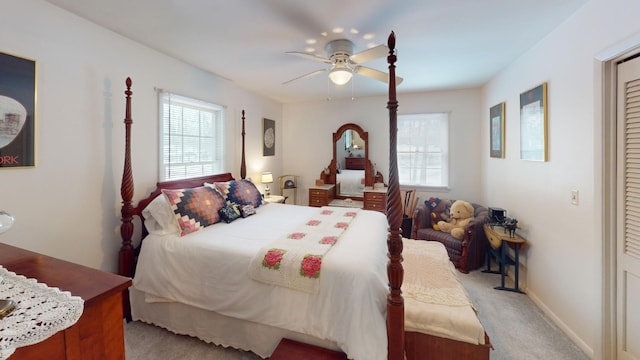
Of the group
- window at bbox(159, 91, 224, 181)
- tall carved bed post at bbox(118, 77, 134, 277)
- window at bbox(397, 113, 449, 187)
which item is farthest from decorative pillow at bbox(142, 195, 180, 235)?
window at bbox(397, 113, 449, 187)

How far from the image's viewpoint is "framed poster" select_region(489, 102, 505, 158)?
3.30 m

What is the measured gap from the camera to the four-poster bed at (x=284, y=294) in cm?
150

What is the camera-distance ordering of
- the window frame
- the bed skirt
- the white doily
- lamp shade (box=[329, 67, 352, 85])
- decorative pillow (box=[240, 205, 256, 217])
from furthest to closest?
the window frame, decorative pillow (box=[240, 205, 256, 217]), lamp shade (box=[329, 67, 352, 85]), the bed skirt, the white doily

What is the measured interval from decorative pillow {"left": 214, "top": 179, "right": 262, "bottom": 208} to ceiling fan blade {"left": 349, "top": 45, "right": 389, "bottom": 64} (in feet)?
6.25

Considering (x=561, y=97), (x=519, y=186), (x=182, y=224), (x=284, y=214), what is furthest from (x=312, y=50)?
(x=519, y=186)

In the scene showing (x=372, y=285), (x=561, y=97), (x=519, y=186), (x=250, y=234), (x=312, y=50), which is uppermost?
(x=312, y=50)

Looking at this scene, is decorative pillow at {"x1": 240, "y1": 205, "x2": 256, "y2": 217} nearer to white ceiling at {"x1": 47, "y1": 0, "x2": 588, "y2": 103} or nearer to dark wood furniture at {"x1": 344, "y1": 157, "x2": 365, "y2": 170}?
white ceiling at {"x1": 47, "y1": 0, "x2": 588, "y2": 103}

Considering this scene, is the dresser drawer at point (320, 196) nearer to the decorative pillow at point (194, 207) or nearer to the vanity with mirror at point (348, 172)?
the vanity with mirror at point (348, 172)

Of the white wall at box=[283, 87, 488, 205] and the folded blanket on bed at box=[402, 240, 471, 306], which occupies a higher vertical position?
the white wall at box=[283, 87, 488, 205]

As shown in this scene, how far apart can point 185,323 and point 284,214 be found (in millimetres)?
1355

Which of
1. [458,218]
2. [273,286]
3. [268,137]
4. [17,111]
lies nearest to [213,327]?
[273,286]

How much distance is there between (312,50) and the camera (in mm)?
2662

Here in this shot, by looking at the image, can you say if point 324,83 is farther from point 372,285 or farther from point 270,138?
point 372,285

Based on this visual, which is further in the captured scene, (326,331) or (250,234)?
(250,234)
